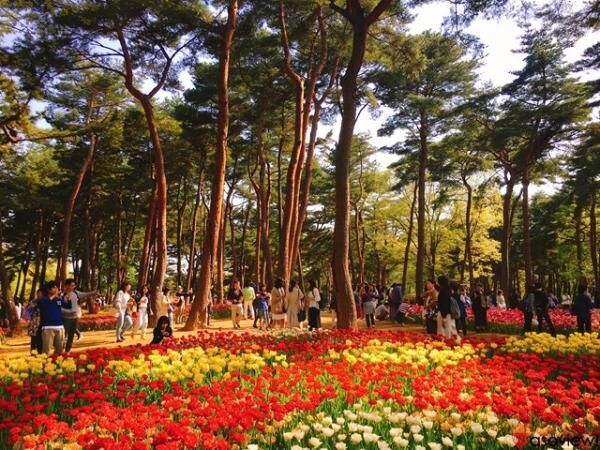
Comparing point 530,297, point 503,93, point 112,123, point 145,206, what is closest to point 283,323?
point 530,297

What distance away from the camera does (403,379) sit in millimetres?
5922

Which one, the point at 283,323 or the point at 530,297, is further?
the point at 283,323

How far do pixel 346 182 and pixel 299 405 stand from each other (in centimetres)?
911

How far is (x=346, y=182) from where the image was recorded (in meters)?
12.6

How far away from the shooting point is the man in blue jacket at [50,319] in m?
9.25

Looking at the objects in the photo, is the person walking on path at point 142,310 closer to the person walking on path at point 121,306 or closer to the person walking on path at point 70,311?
the person walking on path at point 121,306

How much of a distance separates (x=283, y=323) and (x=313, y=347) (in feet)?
24.9

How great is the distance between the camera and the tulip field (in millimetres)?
3584

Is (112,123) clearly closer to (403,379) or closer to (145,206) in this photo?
(145,206)

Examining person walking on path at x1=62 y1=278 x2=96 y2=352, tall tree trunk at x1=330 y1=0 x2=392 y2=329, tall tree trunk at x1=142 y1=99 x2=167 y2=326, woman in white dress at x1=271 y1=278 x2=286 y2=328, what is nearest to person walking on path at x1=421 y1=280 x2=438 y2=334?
tall tree trunk at x1=330 y1=0 x2=392 y2=329

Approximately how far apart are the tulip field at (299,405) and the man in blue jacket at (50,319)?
2215mm

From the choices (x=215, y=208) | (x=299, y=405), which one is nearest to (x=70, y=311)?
(x=215, y=208)

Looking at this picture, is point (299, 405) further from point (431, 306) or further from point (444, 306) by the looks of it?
point (431, 306)

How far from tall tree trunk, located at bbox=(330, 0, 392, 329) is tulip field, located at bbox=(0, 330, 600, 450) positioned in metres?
4.52
